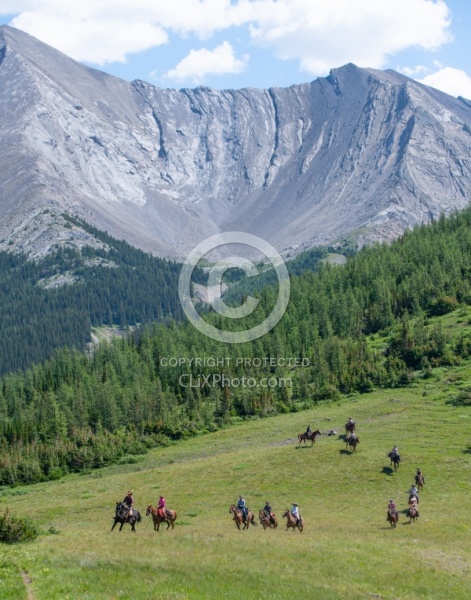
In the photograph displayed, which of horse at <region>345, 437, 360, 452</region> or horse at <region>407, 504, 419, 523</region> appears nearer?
horse at <region>407, 504, 419, 523</region>

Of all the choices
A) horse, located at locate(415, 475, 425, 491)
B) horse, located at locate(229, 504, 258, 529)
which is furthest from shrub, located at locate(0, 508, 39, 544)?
horse, located at locate(415, 475, 425, 491)

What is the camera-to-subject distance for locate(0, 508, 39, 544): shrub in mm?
44406

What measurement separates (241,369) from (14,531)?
354ft

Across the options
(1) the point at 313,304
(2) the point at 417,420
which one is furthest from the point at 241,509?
(1) the point at 313,304

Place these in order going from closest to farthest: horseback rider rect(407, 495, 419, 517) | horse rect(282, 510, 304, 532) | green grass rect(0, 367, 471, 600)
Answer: green grass rect(0, 367, 471, 600), horse rect(282, 510, 304, 532), horseback rider rect(407, 495, 419, 517)

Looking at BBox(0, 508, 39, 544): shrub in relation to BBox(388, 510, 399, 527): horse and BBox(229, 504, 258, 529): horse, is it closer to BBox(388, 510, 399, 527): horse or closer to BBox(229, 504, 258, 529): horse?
BBox(229, 504, 258, 529): horse

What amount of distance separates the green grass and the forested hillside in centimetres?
1567

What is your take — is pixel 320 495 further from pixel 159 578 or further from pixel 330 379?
pixel 330 379

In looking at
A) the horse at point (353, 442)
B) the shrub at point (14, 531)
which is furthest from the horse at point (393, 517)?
the horse at point (353, 442)

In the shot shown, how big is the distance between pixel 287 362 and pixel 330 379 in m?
20.0

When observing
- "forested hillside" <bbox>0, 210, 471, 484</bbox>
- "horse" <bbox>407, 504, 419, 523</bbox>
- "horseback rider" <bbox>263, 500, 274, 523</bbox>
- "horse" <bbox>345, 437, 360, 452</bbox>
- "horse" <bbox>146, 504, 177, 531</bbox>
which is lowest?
Answer: "horse" <bbox>407, 504, 419, 523</bbox>

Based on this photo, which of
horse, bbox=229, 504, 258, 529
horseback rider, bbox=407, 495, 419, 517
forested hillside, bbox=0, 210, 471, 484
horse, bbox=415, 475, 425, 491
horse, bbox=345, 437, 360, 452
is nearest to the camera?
horseback rider, bbox=407, 495, 419, 517

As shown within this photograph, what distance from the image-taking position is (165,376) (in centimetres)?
15775

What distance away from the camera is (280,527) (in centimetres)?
5375
